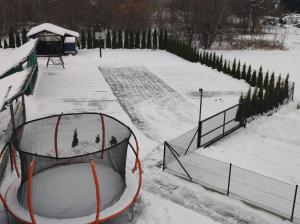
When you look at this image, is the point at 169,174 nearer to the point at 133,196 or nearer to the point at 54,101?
the point at 133,196

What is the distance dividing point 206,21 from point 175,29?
4.51m

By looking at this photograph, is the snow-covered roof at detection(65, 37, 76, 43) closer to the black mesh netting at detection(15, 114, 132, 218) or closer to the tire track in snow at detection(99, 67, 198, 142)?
the tire track in snow at detection(99, 67, 198, 142)

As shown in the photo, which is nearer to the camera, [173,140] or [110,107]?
[173,140]

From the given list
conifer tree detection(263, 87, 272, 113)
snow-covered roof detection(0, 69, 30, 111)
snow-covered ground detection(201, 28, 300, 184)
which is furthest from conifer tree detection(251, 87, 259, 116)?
snow-covered roof detection(0, 69, 30, 111)

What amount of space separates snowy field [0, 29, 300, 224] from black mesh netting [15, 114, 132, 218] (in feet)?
2.89

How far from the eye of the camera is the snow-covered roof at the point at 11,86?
27.2 feet

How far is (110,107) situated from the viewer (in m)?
15.5

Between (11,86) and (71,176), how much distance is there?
9.28 feet

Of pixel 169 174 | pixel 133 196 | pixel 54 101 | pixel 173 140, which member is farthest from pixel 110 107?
pixel 133 196

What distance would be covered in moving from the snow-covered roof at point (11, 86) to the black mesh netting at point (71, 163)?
73cm

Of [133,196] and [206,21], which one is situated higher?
[206,21]

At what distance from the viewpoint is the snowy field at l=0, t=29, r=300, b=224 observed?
27.4 feet

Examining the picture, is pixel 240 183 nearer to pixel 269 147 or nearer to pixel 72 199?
pixel 269 147

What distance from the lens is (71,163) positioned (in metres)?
8.87
